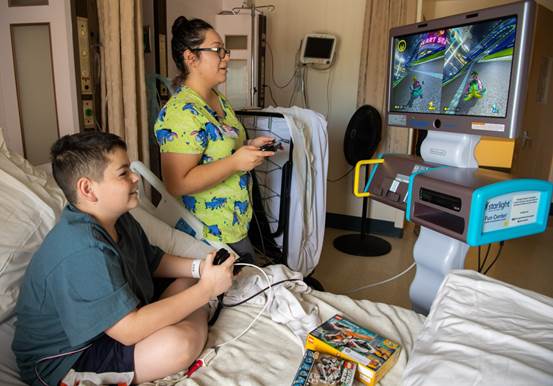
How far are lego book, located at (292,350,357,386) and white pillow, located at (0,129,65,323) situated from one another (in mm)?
766

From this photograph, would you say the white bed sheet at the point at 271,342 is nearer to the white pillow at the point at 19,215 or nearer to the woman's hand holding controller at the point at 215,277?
the woman's hand holding controller at the point at 215,277

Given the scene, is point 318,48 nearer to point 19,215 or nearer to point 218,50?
point 218,50

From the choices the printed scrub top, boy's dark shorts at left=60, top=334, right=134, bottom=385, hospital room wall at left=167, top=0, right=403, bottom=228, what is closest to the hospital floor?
hospital room wall at left=167, top=0, right=403, bottom=228

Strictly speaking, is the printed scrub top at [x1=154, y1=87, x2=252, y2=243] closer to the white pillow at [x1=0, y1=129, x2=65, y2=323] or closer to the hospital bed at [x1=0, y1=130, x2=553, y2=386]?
the hospital bed at [x1=0, y1=130, x2=553, y2=386]

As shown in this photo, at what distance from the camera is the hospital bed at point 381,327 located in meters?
0.80

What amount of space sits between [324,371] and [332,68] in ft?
9.86

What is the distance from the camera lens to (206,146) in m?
1.41

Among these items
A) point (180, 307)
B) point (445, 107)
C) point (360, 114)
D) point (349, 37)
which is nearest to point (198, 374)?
point (180, 307)

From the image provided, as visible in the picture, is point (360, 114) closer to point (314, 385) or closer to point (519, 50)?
point (519, 50)

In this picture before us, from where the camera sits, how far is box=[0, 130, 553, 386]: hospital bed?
0.80 metres

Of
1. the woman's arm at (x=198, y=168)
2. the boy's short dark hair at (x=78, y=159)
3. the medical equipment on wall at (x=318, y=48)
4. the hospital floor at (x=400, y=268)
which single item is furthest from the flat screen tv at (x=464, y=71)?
the medical equipment on wall at (x=318, y=48)

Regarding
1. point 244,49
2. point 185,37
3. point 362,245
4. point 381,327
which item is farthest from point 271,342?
point 244,49

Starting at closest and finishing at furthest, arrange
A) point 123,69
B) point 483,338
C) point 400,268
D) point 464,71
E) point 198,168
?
point 483,338, point 464,71, point 198,168, point 123,69, point 400,268

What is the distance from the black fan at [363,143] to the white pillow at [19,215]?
234 centimetres
